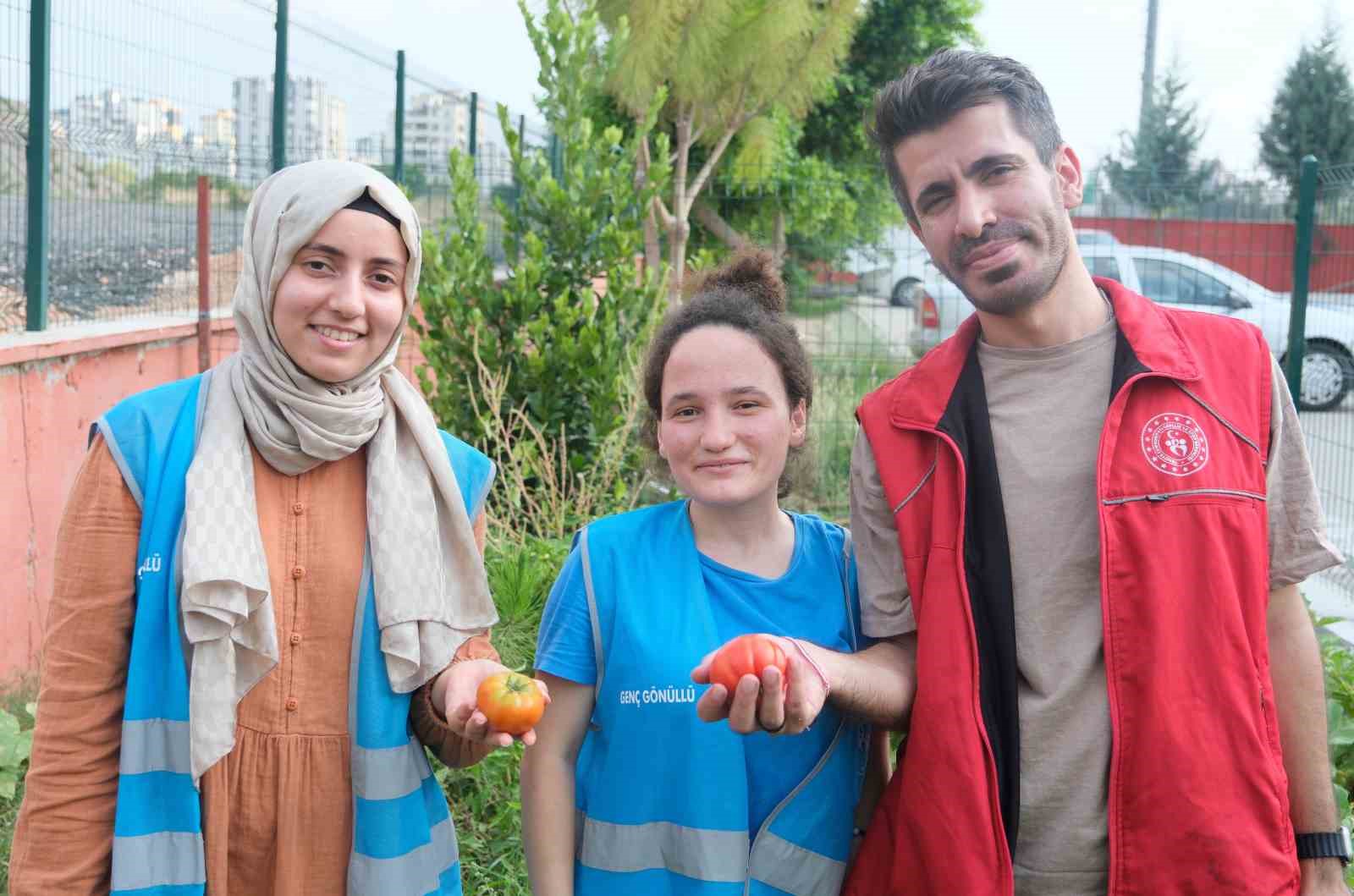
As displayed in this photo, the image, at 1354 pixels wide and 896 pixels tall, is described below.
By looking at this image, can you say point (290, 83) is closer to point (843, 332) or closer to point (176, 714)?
point (843, 332)

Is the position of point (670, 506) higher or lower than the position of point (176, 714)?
higher

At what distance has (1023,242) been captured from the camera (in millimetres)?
2137

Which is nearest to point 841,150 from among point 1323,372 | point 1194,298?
point 1194,298

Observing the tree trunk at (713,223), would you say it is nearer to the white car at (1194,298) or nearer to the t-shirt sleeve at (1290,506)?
the white car at (1194,298)

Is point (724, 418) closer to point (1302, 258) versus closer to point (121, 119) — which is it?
point (121, 119)

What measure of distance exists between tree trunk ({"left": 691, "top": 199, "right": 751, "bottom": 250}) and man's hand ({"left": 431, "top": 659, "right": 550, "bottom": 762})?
452 inches

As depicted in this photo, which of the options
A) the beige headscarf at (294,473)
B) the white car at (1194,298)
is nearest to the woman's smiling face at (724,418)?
the beige headscarf at (294,473)

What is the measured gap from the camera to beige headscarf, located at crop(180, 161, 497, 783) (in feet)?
6.43

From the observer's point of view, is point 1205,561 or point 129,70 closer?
point 1205,561

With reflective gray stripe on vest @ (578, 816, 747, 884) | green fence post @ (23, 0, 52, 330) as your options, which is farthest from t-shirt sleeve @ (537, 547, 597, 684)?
green fence post @ (23, 0, 52, 330)

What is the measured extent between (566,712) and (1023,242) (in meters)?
1.12

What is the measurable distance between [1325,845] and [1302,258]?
5555mm

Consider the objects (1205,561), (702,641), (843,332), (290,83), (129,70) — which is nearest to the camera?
(1205,561)

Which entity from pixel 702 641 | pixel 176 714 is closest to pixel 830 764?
pixel 702 641
